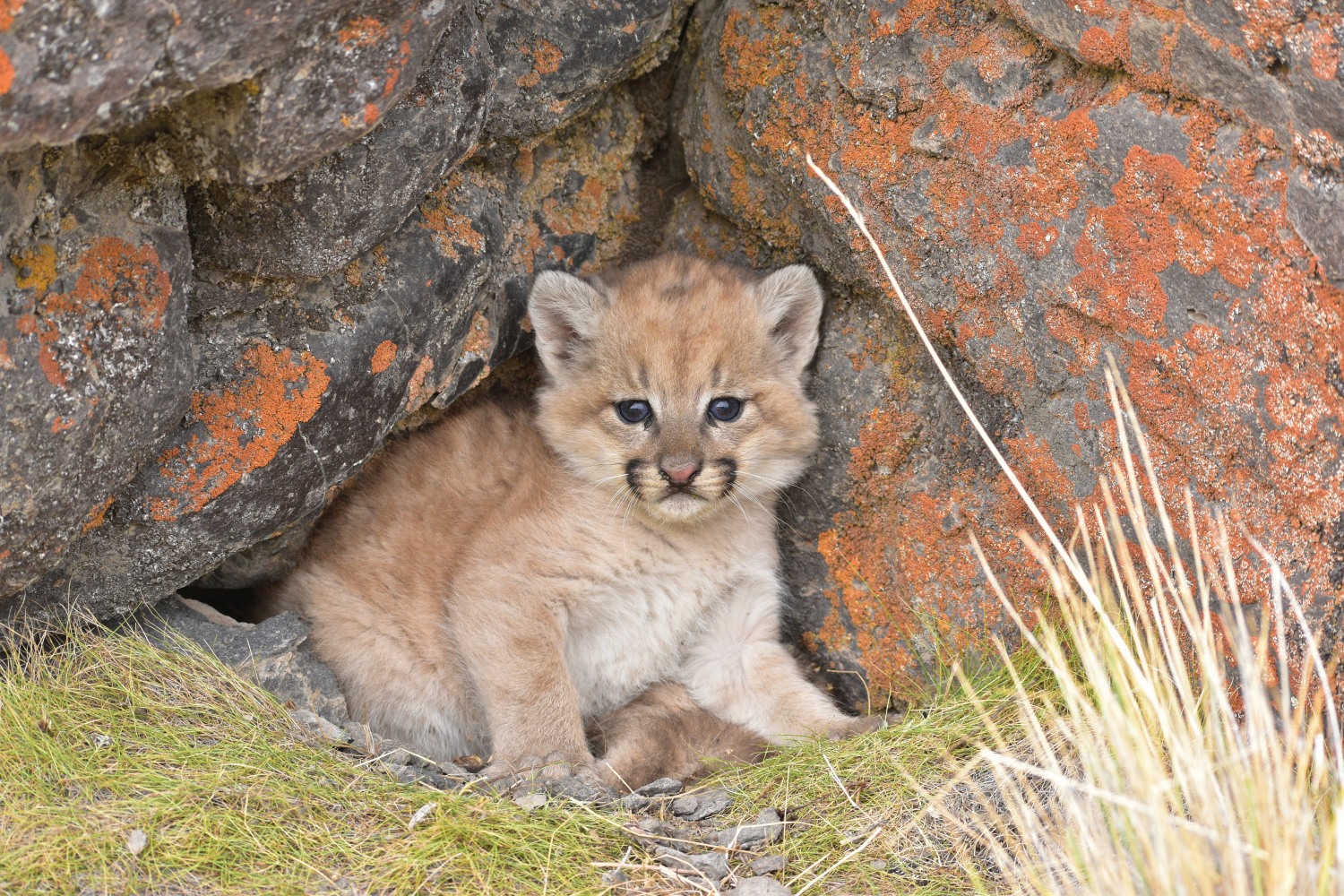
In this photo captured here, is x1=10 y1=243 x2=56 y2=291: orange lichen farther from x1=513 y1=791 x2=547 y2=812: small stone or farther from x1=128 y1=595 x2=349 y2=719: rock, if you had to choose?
x1=513 y1=791 x2=547 y2=812: small stone

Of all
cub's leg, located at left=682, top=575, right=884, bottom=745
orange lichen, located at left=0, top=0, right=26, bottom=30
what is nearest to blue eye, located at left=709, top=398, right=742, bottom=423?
cub's leg, located at left=682, top=575, right=884, bottom=745

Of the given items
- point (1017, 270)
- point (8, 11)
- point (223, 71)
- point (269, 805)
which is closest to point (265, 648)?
point (269, 805)

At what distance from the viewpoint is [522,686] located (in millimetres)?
4016

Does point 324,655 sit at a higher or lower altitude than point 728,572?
lower

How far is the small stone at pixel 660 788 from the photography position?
3928 millimetres

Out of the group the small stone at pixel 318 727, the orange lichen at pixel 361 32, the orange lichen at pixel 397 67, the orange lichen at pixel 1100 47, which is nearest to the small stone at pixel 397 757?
the small stone at pixel 318 727

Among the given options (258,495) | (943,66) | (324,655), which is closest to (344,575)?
(324,655)

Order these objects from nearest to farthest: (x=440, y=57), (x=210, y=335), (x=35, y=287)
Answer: (x=35, y=287) < (x=440, y=57) < (x=210, y=335)

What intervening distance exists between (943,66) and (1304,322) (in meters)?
1.37

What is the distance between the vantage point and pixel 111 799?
3.15 m

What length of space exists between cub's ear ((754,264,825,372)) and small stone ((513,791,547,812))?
6.09 feet

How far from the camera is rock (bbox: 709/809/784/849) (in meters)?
3.52

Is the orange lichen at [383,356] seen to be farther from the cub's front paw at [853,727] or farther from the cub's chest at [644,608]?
the cub's front paw at [853,727]

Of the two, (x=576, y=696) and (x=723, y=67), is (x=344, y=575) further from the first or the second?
(x=723, y=67)
